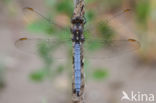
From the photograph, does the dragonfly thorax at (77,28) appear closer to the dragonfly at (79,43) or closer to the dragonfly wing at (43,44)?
the dragonfly at (79,43)

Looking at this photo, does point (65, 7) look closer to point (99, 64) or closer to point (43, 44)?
point (43, 44)

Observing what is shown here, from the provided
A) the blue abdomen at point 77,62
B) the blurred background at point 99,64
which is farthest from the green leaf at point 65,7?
the blue abdomen at point 77,62

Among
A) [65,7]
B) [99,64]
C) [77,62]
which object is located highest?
[65,7]

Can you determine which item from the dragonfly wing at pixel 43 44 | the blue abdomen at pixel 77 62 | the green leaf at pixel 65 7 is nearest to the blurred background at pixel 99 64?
the green leaf at pixel 65 7

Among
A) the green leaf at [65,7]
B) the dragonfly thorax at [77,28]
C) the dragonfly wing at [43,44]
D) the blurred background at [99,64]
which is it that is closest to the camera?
the dragonfly thorax at [77,28]

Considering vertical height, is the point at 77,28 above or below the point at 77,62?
above

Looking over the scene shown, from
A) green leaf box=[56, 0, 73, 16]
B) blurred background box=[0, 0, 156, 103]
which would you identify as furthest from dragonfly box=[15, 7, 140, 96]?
blurred background box=[0, 0, 156, 103]

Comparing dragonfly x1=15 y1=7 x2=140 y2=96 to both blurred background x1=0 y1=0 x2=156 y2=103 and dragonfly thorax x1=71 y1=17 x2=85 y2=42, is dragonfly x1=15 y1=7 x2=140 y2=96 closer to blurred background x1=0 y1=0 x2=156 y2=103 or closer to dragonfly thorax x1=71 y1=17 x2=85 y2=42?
dragonfly thorax x1=71 y1=17 x2=85 y2=42

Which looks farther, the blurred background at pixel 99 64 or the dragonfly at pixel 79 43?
the blurred background at pixel 99 64

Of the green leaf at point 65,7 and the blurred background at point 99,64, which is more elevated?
the green leaf at point 65,7

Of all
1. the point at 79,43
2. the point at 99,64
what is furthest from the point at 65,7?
the point at 99,64

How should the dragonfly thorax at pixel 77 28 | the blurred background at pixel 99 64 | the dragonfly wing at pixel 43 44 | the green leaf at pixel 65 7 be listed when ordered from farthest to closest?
the blurred background at pixel 99 64
the green leaf at pixel 65 7
the dragonfly wing at pixel 43 44
the dragonfly thorax at pixel 77 28
